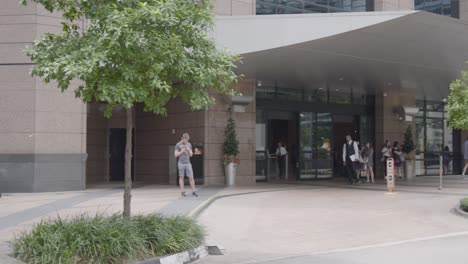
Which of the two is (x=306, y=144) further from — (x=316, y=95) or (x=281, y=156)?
(x=316, y=95)

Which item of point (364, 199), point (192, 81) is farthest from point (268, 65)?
point (192, 81)

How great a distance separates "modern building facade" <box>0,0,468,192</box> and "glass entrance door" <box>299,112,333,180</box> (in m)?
0.06

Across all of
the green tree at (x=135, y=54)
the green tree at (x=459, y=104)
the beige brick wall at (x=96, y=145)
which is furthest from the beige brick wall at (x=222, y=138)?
the green tree at (x=135, y=54)

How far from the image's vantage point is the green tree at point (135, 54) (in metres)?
7.34

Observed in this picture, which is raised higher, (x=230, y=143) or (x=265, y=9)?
(x=265, y=9)

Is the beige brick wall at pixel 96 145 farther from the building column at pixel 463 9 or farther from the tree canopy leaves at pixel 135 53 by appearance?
the building column at pixel 463 9

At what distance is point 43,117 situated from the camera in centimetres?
1708

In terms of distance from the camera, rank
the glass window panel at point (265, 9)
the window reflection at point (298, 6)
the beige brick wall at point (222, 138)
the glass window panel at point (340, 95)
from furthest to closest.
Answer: the glass window panel at point (340, 95) < the window reflection at point (298, 6) < the glass window panel at point (265, 9) < the beige brick wall at point (222, 138)

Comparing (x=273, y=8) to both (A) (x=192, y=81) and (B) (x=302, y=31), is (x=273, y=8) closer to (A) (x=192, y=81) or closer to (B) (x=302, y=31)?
(B) (x=302, y=31)

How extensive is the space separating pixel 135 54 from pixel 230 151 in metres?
12.7

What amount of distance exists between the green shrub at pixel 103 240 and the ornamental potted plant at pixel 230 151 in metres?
12.0

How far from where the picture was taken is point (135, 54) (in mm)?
7617

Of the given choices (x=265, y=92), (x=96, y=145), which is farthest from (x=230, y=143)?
(x=96, y=145)

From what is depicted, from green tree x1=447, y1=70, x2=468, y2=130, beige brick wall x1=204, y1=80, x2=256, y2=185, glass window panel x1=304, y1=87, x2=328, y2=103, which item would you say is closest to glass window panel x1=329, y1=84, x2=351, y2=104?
glass window panel x1=304, y1=87, x2=328, y2=103
